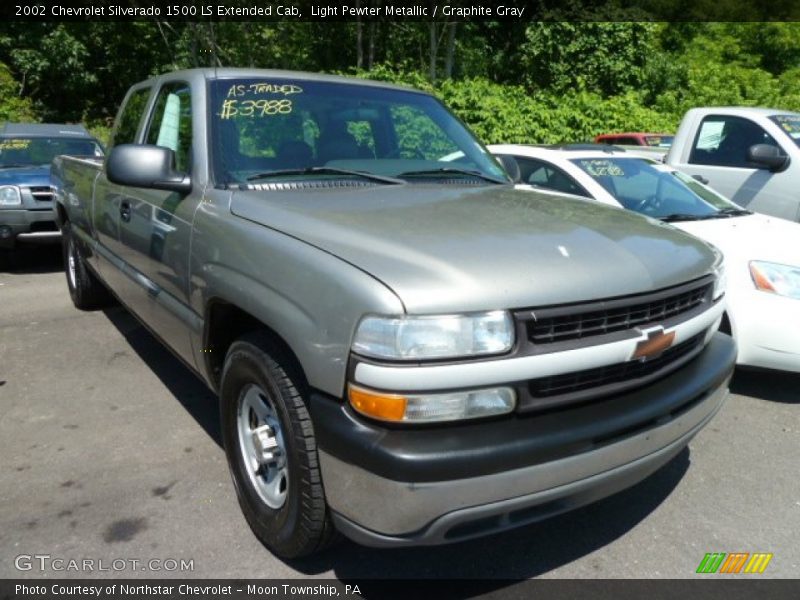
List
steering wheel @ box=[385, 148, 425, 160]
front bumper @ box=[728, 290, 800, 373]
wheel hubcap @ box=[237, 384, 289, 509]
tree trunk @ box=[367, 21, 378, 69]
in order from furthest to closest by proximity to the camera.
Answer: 1. tree trunk @ box=[367, 21, 378, 69]
2. front bumper @ box=[728, 290, 800, 373]
3. steering wheel @ box=[385, 148, 425, 160]
4. wheel hubcap @ box=[237, 384, 289, 509]

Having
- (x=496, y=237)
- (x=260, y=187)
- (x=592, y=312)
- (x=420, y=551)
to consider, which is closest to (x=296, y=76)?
(x=260, y=187)

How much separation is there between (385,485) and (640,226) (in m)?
1.56

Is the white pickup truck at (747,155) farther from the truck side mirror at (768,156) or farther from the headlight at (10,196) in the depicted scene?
the headlight at (10,196)

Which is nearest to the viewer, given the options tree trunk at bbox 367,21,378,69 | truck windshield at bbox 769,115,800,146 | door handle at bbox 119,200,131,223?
door handle at bbox 119,200,131,223

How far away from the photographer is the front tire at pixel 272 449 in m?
2.14

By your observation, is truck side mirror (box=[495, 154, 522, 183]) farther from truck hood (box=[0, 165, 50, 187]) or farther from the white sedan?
truck hood (box=[0, 165, 50, 187])

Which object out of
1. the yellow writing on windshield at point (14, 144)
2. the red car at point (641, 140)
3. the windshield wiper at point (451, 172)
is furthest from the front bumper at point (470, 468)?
A: the red car at point (641, 140)

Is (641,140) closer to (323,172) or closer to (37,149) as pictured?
(37,149)

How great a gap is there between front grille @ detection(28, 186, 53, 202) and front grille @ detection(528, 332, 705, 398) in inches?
269

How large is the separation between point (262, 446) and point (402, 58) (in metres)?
20.7

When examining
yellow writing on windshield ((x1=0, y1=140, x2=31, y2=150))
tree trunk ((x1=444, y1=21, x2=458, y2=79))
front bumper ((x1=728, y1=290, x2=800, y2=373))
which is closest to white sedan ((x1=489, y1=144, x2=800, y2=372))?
front bumper ((x1=728, y1=290, x2=800, y2=373))

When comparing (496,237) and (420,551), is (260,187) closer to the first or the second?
(496,237)

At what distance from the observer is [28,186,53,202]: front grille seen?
7.22 meters

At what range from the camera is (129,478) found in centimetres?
310
